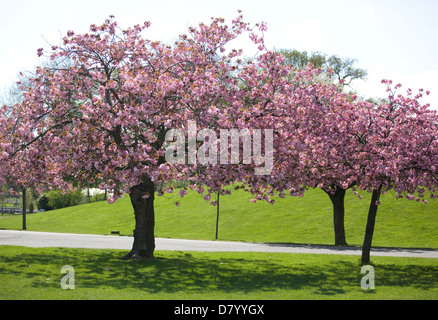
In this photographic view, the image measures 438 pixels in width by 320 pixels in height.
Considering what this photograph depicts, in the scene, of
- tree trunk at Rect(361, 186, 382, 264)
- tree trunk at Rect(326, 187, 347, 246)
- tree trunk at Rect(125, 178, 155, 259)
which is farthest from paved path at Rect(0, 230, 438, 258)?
tree trunk at Rect(125, 178, 155, 259)

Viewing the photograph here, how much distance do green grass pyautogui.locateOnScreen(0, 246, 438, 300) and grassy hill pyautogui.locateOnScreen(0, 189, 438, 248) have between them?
47.9 feet

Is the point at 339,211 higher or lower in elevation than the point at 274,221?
higher

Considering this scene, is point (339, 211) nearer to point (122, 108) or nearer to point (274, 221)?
point (274, 221)

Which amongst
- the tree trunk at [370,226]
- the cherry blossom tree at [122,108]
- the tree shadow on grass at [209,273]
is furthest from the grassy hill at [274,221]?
the cherry blossom tree at [122,108]

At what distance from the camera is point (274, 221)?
44406 mm

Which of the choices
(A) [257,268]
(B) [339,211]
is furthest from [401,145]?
(B) [339,211]

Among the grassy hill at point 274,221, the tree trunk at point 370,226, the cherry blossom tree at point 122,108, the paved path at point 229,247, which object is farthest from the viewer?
the grassy hill at point 274,221

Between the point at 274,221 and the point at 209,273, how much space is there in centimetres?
2790

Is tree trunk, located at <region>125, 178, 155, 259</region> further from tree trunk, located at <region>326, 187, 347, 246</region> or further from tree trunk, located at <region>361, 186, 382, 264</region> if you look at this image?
tree trunk, located at <region>326, 187, 347, 246</region>

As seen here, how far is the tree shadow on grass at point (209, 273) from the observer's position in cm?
1408

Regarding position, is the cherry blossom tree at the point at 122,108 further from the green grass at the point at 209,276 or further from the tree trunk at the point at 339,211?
the tree trunk at the point at 339,211

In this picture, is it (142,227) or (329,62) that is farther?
(329,62)
